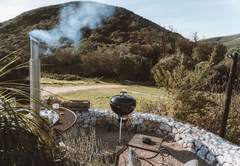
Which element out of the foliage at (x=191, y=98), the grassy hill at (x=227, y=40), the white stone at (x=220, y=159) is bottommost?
the white stone at (x=220, y=159)

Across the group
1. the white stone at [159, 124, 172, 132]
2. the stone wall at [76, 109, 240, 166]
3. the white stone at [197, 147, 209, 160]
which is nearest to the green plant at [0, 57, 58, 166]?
the stone wall at [76, 109, 240, 166]

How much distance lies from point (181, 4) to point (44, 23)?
19.8 metres

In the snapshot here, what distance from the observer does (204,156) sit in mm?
4035

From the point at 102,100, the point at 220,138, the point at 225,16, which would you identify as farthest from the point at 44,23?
the point at 220,138

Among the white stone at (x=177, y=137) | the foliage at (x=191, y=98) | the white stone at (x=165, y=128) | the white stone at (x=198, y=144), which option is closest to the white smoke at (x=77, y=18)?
the foliage at (x=191, y=98)

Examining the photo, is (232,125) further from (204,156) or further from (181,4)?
(181,4)

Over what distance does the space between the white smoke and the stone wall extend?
56.2 ft

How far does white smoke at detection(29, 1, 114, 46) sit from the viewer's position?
2436 cm

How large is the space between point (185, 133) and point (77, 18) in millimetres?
26429

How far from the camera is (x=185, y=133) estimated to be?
4609 millimetres

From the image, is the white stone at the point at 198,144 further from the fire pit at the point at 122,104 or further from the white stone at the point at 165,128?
the fire pit at the point at 122,104

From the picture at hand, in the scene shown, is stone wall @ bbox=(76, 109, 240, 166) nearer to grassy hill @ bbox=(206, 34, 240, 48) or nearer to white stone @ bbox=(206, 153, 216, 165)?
white stone @ bbox=(206, 153, 216, 165)

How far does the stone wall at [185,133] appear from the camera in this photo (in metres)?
3.66

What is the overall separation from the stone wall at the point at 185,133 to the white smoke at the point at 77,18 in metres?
17.1
